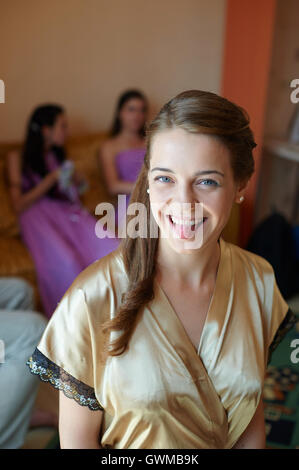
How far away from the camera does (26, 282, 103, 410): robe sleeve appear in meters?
0.85

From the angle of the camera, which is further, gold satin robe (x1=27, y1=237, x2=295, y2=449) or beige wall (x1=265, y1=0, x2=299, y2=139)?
beige wall (x1=265, y1=0, x2=299, y2=139)

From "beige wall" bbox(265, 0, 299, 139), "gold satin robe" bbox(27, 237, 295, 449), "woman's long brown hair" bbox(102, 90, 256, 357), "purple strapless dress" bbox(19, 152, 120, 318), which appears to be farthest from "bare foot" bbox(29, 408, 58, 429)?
"beige wall" bbox(265, 0, 299, 139)

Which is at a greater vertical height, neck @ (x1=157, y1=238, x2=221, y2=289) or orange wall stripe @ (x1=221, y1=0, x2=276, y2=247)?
orange wall stripe @ (x1=221, y1=0, x2=276, y2=247)

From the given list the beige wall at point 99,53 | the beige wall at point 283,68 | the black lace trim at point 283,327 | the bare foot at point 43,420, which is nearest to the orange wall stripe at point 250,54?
the beige wall at point 99,53

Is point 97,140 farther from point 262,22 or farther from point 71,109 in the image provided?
point 262,22

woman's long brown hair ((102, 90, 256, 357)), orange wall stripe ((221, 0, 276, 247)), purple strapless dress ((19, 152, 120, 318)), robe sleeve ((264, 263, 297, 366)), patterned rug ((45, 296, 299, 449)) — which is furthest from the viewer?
orange wall stripe ((221, 0, 276, 247))

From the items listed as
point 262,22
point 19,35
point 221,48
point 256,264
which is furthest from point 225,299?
point 221,48

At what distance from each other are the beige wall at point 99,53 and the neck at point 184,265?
2.26 meters

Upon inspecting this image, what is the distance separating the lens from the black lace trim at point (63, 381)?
85 centimetres

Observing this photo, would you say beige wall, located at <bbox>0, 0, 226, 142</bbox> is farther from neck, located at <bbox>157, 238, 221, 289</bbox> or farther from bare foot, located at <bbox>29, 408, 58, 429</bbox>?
neck, located at <bbox>157, 238, 221, 289</bbox>

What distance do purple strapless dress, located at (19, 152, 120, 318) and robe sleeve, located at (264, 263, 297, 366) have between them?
1280 millimetres

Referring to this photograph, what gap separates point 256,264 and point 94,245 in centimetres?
153

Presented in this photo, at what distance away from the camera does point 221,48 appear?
337 centimetres

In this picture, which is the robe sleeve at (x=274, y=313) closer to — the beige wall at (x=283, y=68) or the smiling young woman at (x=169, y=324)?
the smiling young woman at (x=169, y=324)
